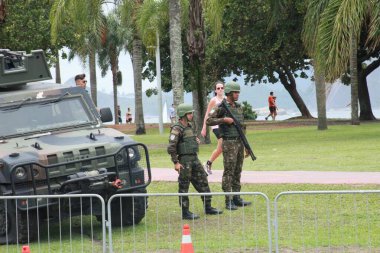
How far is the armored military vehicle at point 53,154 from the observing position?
12039mm

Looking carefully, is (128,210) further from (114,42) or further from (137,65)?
(114,42)

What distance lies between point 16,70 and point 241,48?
3777 cm

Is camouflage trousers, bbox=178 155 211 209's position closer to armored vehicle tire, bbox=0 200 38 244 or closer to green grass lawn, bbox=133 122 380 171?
armored vehicle tire, bbox=0 200 38 244

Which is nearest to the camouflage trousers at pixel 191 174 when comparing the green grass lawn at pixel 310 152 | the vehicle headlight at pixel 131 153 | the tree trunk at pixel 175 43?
the vehicle headlight at pixel 131 153

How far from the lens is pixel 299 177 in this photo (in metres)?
18.2

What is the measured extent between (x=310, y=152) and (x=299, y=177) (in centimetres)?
649

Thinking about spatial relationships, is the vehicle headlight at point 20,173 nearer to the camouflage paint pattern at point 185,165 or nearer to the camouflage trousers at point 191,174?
the camouflage paint pattern at point 185,165

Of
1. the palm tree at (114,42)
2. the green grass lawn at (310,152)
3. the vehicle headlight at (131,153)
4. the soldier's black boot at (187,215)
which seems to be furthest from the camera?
the palm tree at (114,42)

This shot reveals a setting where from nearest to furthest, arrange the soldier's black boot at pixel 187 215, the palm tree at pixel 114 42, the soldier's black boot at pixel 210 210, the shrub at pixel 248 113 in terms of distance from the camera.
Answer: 1. the soldier's black boot at pixel 187 215
2. the soldier's black boot at pixel 210 210
3. the shrub at pixel 248 113
4. the palm tree at pixel 114 42

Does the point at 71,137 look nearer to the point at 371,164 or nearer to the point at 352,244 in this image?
the point at 352,244

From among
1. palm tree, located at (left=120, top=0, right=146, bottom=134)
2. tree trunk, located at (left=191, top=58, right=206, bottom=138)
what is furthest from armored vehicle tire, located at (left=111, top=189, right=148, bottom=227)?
palm tree, located at (left=120, top=0, right=146, bottom=134)

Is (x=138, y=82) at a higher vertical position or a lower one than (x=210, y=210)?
higher

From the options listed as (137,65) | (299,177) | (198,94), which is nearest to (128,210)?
(299,177)

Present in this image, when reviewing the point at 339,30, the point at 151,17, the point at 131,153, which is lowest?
the point at 131,153
